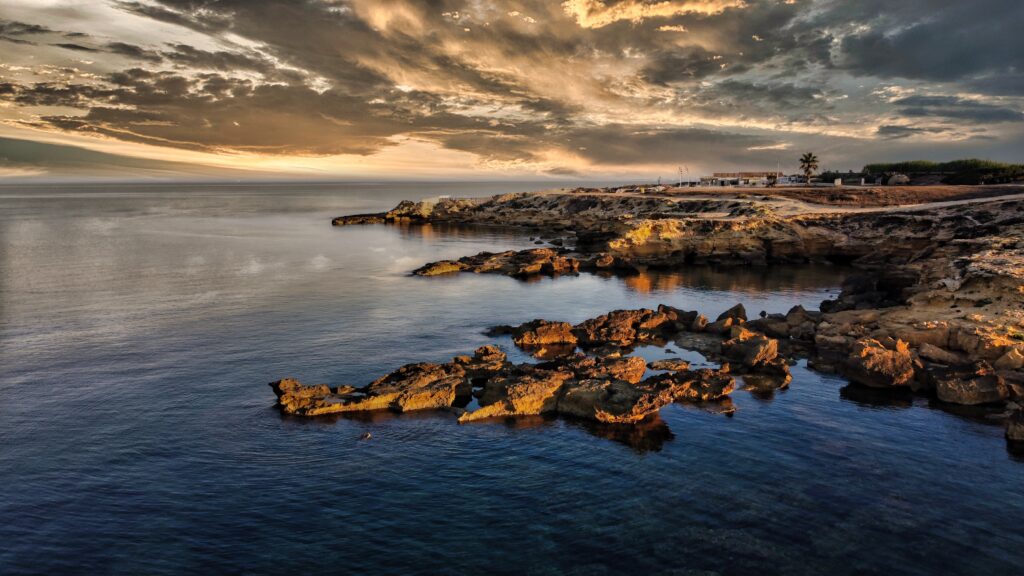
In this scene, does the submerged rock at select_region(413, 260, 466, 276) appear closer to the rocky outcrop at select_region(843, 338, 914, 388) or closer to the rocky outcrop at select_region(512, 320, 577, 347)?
the rocky outcrop at select_region(512, 320, 577, 347)

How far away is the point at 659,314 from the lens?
161ft

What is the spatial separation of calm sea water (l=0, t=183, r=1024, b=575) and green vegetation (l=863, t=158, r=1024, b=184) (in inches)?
4649

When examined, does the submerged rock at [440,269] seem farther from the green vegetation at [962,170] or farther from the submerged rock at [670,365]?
the green vegetation at [962,170]

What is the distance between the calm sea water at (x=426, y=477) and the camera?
20.0 metres

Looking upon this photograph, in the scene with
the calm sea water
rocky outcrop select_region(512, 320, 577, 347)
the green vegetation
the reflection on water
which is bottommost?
the calm sea water

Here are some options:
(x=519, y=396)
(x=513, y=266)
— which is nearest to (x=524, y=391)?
(x=519, y=396)

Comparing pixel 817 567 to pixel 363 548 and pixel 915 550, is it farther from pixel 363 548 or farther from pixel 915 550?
pixel 363 548

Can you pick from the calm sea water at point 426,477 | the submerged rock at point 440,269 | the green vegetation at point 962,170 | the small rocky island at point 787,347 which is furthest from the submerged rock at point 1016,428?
the green vegetation at point 962,170

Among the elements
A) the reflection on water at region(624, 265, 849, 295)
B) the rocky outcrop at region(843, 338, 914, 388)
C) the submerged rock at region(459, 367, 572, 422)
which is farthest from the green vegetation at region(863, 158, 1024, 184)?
the submerged rock at region(459, 367, 572, 422)

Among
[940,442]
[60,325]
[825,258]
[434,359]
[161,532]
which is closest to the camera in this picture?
[161,532]

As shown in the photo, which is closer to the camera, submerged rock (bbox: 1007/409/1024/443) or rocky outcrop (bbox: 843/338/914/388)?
submerged rock (bbox: 1007/409/1024/443)

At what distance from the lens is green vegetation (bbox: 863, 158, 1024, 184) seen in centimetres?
11900

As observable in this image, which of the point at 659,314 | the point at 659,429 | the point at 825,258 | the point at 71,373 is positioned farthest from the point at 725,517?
the point at 825,258

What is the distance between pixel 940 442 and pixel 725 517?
14509mm
